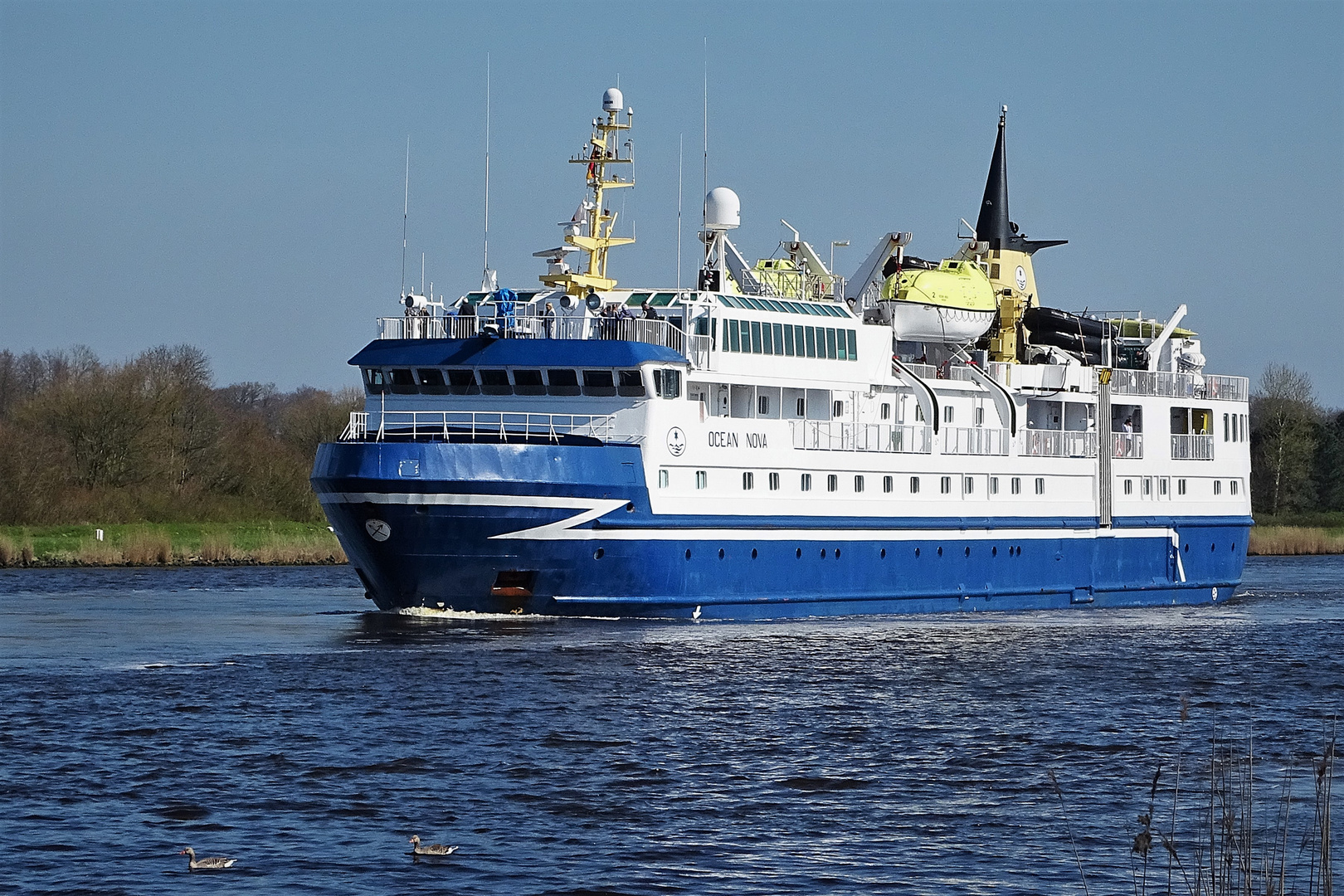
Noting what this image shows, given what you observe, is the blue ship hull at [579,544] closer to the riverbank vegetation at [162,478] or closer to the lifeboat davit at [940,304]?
the lifeboat davit at [940,304]

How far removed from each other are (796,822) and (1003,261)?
34.5m

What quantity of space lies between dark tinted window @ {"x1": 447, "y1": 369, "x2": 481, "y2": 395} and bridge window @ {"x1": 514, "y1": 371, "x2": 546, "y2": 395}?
0.89 meters

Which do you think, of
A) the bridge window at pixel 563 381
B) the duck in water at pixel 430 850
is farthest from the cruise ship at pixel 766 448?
the duck in water at pixel 430 850

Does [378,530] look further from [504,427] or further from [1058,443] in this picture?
[1058,443]

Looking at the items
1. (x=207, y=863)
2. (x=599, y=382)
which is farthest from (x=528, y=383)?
(x=207, y=863)

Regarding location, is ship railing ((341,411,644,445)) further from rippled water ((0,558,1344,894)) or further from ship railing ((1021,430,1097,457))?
ship railing ((1021,430,1097,457))

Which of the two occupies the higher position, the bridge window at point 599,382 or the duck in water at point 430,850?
the bridge window at point 599,382

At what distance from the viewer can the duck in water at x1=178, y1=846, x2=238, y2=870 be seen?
53.4 feet

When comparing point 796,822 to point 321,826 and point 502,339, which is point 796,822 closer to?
point 321,826

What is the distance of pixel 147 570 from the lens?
2136 inches

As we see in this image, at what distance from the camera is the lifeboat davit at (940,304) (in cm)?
4403

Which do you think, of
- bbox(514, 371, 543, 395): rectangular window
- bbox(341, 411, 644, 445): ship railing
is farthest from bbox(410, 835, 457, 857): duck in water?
bbox(514, 371, 543, 395): rectangular window

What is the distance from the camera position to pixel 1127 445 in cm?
4922

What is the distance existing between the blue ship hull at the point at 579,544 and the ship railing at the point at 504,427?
34.6 inches
